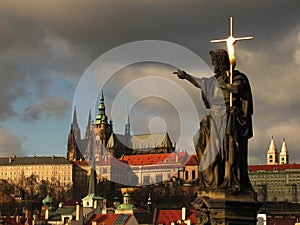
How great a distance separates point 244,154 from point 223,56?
156 centimetres

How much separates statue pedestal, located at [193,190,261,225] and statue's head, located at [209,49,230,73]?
1.93 m

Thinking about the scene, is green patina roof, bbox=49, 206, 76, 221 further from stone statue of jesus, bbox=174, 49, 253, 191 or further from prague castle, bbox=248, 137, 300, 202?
prague castle, bbox=248, 137, 300, 202

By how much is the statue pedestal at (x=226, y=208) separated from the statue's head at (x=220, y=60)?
1932mm

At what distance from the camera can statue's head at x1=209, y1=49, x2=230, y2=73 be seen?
12.4 m

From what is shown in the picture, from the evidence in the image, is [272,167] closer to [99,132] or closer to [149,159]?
[149,159]

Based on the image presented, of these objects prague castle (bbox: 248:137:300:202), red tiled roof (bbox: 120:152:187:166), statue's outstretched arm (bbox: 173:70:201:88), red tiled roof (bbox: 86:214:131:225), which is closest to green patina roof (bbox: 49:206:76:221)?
red tiled roof (bbox: 86:214:131:225)

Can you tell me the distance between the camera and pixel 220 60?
12.5 metres

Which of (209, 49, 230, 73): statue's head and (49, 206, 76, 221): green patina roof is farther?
(49, 206, 76, 221): green patina roof

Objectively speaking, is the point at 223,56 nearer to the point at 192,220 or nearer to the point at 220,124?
the point at 220,124

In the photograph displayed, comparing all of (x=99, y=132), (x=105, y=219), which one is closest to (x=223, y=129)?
(x=105, y=219)

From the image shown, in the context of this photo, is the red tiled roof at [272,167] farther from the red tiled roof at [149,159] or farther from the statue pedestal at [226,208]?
the statue pedestal at [226,208]

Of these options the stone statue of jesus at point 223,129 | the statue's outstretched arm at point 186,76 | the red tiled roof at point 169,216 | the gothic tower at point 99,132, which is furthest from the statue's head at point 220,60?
the gothic tower at point 99,132

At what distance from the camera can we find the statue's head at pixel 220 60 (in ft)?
40.7

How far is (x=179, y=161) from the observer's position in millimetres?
169750
